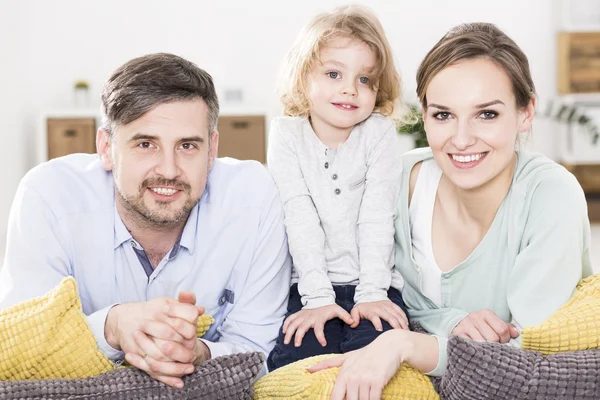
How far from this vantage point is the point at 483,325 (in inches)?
69.3

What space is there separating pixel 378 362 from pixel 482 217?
0.57 m

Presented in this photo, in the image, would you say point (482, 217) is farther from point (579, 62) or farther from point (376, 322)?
point (579, 62)

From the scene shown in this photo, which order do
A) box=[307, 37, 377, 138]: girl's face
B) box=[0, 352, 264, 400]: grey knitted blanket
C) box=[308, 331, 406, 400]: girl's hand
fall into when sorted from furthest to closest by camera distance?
box=[307, 37, 377, 138]: girl's face, box=[308, 331, 406, 400]: girl's hand, box=[0, 352, 264, 400]: grey knitted blanket

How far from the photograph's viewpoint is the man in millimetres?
1809

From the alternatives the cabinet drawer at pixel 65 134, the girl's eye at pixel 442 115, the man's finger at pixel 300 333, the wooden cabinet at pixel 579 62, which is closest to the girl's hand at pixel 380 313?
the man's finger at pixel 300 333

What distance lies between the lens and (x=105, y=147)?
1912 millimetres

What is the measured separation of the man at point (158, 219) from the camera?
1.81 meters

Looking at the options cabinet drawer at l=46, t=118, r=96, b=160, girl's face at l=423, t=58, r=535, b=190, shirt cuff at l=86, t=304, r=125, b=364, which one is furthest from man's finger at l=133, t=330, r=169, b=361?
cabinet drawer at l=46, t=118, r=96, b=160

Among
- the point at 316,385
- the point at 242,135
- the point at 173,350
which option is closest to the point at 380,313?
the point at 316,385

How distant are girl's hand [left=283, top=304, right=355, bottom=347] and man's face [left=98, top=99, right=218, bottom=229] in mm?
373

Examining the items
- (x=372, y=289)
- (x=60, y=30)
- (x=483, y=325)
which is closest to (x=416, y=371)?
(x=483, y=325)

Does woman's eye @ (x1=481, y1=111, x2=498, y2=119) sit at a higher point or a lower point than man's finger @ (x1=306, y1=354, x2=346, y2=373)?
higher

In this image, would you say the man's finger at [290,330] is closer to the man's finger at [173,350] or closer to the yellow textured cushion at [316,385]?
the yellow textured cushion at [316,385]

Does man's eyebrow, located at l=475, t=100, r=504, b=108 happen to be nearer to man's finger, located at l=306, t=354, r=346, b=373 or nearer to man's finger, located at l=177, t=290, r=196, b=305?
man's finger, located at l=306, t=354, r=346, b=373
